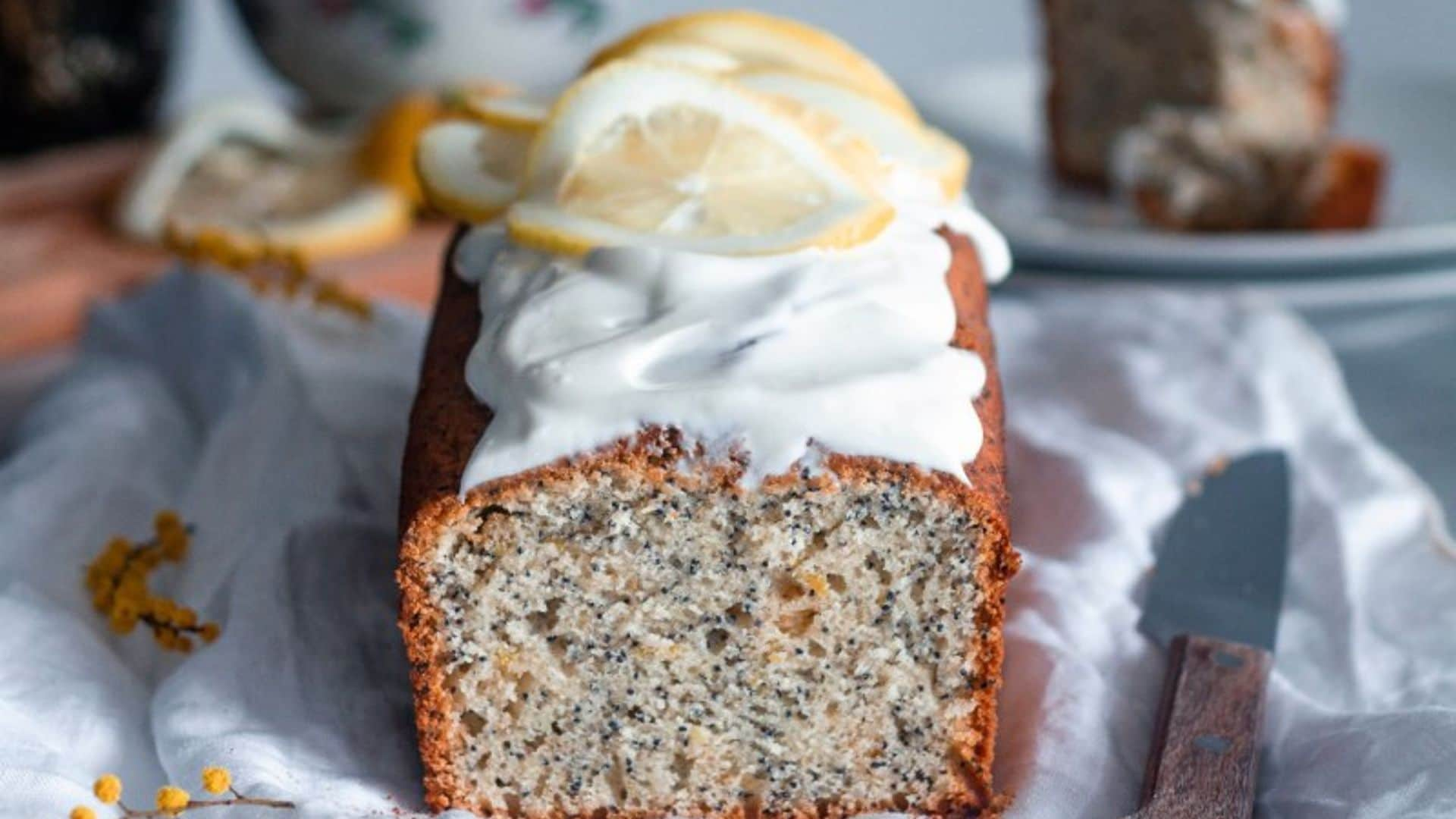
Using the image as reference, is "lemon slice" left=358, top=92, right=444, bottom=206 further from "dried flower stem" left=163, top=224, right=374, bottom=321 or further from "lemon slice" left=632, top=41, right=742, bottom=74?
"lemon slice" left=632, top=41, right=742, bottom=74

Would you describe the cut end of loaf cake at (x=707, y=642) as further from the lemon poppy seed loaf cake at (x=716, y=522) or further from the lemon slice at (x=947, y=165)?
the lemon slice at (x=947, y=165)

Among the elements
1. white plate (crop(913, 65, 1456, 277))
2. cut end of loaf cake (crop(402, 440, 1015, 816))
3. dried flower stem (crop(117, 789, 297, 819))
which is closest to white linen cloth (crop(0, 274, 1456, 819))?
dried flower stem (crop(117, 789, 297, 819))

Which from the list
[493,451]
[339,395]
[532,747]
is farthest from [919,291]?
[339,395]

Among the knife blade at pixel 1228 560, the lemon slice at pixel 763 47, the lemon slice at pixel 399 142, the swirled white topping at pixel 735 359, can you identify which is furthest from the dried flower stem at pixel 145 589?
the lemon slice at pixel 399 142

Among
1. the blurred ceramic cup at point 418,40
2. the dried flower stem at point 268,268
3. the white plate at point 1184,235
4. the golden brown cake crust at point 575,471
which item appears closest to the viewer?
the golden brown cake crust at point 575,471

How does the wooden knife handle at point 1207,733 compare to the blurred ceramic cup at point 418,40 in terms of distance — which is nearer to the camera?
the wooden knife handle at point 1207,733

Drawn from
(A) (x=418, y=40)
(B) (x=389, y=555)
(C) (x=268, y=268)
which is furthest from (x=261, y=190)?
(B) (x=389, y=555)

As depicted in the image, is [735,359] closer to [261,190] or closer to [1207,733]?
[1207,733]

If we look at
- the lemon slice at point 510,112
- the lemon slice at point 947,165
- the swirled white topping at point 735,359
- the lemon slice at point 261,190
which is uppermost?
the swirled white topping at point 735,359
